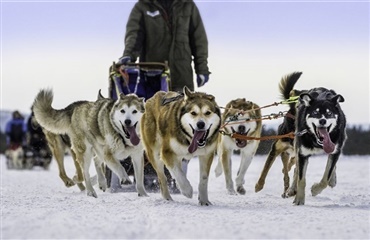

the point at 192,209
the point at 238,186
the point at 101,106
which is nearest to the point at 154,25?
the point at 101,106

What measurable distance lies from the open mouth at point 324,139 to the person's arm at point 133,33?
2767 millimetres

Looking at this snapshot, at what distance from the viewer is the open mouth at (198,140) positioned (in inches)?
173

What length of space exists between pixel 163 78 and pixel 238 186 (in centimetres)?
125

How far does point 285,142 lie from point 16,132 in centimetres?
921

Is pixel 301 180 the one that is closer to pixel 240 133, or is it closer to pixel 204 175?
pixel 204 175

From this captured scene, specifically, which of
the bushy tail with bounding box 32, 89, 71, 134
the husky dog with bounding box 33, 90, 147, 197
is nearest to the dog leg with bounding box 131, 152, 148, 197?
the husky dog with bounding box 33, 90, 147, 197

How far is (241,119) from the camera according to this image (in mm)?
6695

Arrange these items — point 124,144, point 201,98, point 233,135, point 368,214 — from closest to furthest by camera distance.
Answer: point 368,214, point 201,98, point 124,144, point 233,135

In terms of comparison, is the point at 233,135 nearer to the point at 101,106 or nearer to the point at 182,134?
the point at 101,106

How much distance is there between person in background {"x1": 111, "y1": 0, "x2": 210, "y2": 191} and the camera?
6805 mm

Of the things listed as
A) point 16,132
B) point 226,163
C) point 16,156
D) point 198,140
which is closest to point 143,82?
point 226,163

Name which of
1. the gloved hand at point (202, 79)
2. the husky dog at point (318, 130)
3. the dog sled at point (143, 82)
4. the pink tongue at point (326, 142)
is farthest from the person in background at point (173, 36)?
the pink tongue at point (326, 142)

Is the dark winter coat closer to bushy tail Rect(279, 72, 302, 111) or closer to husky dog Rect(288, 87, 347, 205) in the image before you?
bushy tail Rect(279, 72, 302, 111)

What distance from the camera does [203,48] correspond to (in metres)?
6.92
